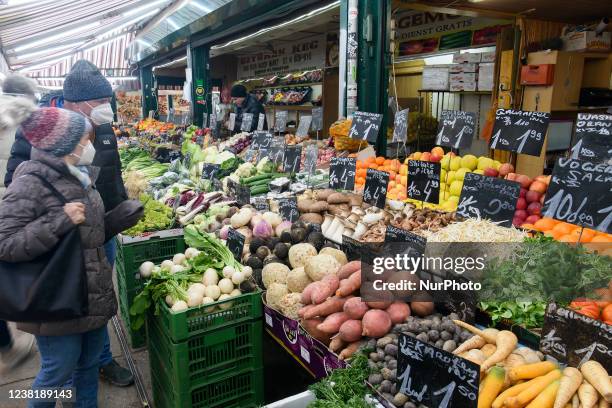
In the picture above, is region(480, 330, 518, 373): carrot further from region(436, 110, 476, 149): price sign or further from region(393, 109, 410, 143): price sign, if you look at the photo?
region(393, 109, 410, 143): price sign

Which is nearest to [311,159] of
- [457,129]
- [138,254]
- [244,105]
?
[457,129]

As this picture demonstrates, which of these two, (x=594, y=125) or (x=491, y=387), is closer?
(x=491, y=387)

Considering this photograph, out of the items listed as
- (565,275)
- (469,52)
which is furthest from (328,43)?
(565,275)

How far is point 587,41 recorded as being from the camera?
6.45 m

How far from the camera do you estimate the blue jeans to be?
2387mm

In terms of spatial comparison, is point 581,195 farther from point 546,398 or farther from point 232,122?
point 232,122

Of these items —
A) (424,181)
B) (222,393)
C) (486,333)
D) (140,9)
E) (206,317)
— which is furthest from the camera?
(140,9)

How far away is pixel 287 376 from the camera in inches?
138

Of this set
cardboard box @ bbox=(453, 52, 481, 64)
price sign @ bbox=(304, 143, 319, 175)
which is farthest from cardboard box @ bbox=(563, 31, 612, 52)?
price sign @ bbox=(304, 143, 319, 175)

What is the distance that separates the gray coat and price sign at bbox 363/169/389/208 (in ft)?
6.49

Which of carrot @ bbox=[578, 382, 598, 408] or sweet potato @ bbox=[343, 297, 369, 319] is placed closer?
carrot @ bbox=[578, 382, 598, 408]

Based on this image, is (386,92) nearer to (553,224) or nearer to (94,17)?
(553,224)

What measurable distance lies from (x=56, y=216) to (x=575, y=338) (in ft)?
7.70

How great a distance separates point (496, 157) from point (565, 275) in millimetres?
5698
